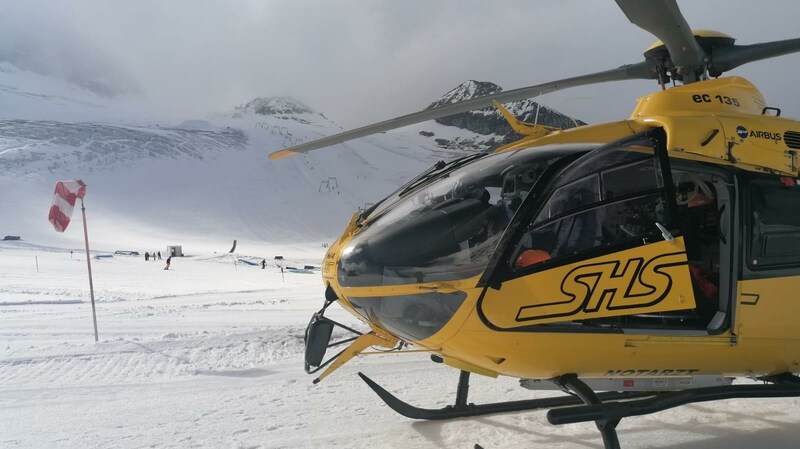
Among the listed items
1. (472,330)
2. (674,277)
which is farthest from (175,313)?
(674,277)

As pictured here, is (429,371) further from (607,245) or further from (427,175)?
(607,245)

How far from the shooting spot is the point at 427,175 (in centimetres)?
385

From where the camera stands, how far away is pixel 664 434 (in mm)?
4160

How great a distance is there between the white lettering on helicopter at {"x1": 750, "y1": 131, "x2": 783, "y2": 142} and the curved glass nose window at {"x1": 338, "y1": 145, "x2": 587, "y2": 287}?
3.73 ft

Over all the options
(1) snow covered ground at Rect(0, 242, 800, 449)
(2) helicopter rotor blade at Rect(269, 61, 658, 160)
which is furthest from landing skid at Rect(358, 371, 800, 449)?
(2) helicopter rotor blade at Rect(269, 61, 658, 160)

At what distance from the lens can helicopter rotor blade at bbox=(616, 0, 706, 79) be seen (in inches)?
113

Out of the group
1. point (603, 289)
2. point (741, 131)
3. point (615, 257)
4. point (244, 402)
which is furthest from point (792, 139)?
point (244, 402)

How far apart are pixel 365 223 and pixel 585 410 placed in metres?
1.80

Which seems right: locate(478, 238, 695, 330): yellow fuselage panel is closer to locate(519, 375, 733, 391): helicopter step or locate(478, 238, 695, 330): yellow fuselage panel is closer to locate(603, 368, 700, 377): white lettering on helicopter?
locate(603, 368, 700, 377): white lettering on helicopter

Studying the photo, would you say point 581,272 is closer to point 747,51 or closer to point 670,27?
point 670,27

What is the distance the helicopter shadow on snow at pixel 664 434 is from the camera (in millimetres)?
3971

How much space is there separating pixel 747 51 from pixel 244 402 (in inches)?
204

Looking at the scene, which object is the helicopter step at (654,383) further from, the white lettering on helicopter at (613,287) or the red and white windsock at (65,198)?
Answer: the red and white windsock at (65,198)

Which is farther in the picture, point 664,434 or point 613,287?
point 664,434
